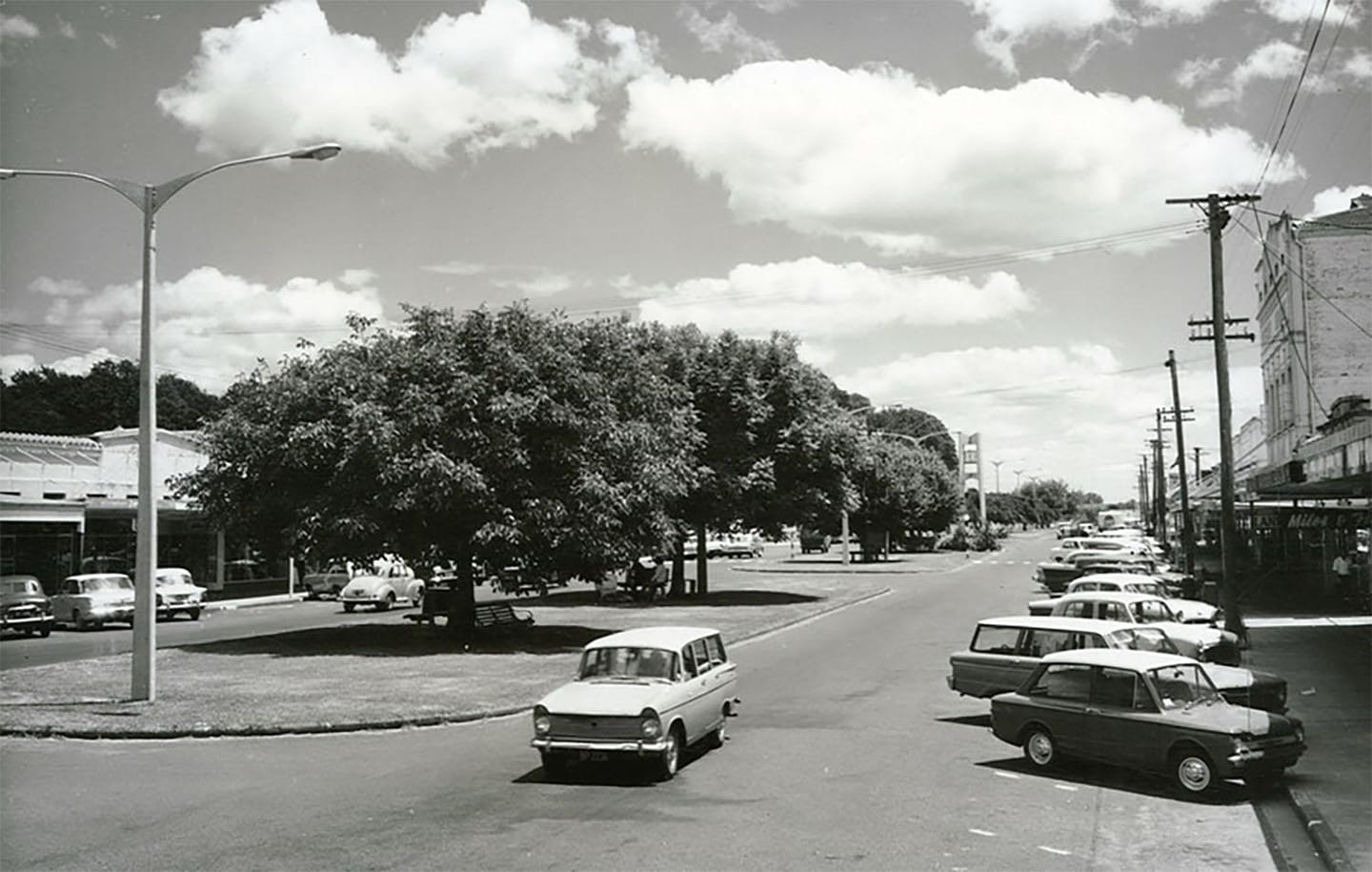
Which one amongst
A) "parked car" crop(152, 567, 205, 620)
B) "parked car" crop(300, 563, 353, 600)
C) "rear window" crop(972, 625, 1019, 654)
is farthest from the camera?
"parked car" crop(300, 563, 353, 600)

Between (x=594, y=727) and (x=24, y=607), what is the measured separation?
82.6 ft

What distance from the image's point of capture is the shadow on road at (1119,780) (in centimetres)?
1205

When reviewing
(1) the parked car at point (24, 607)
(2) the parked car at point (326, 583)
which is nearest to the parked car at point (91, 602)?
(1) the parked car at point (24, 607)

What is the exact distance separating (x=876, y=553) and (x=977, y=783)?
216ft

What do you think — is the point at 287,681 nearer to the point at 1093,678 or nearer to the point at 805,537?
the point at 1093,678

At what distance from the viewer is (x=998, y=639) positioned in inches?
657

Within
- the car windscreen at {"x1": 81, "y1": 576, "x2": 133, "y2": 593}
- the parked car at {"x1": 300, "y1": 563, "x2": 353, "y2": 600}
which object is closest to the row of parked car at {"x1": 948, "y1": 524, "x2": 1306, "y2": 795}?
the car windscreen at {"x1": 81, "y1": 576, "x2": 133, "y2": 593}

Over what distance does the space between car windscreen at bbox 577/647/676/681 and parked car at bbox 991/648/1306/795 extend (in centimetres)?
393

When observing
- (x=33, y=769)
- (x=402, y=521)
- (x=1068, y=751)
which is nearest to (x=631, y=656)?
(x=1068, y=751)

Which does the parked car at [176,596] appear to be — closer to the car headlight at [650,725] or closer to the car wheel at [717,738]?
the car wheel at [717,738]

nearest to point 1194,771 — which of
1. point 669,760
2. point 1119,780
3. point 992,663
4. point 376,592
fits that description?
point 1119,780

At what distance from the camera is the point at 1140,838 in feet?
34.1

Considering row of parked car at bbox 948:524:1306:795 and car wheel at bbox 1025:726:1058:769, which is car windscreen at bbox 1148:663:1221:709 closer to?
row of parked car at bbox 948:524:1306:795

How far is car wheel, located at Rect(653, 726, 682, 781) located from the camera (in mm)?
12555
